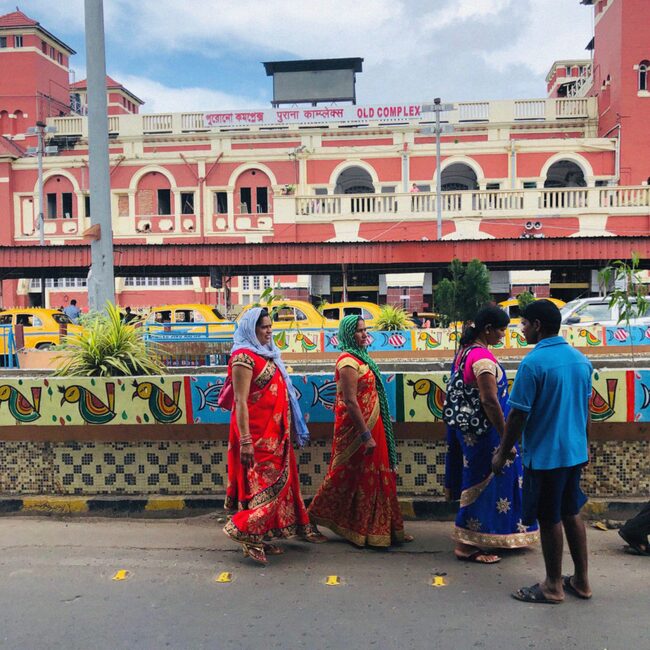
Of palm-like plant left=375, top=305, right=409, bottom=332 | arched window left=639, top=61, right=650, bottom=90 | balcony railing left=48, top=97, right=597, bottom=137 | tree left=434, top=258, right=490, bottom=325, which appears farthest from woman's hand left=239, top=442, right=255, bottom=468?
arched window left=639, top=61, right=650, bottom=90

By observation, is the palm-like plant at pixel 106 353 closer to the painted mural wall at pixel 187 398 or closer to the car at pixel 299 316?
the painted mural wall at pixel 187 398

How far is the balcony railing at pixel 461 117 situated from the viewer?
35500 millimetres

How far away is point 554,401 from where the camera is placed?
383 cm


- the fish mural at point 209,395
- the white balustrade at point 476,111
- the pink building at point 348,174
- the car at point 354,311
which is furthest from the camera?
the white balustrade at point 476,111

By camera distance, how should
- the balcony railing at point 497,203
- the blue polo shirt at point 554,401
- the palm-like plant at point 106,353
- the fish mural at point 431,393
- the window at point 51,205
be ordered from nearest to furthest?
the blue polo shirt at point 554,401 → the fish mural at point 431,393 → the palm-like plant at point 106,353 → the balcony railing at point 497,203 → the window at point 51,205

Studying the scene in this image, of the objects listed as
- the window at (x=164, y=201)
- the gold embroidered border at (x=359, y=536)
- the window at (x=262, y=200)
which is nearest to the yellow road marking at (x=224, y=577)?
the gold embroidered border at (x=359, y=536)

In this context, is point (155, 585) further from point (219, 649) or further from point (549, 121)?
point (549, 121)

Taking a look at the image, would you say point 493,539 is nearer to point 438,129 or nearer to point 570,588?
point 570,588

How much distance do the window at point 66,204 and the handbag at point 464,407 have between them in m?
33.6

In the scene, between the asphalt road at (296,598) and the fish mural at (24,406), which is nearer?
the asphalt road at (296,598)

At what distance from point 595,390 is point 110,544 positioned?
12.7 ft

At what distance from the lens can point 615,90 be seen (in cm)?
3378

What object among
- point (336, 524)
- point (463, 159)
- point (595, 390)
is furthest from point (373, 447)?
point (463, 159)

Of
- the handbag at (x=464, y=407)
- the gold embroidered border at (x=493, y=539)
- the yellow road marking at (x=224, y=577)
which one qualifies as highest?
the handbag at (x=464, y=407)
